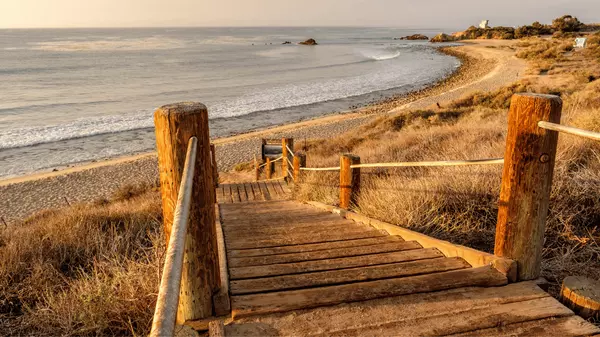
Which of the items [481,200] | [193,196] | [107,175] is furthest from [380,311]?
Answer: [107,175]

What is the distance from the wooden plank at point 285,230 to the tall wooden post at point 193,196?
167 centimetres

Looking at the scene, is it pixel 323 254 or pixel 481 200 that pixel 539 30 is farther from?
pixel 323 254

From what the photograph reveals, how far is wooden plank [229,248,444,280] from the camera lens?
115 inches

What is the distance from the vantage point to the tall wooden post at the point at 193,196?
89.0 inches

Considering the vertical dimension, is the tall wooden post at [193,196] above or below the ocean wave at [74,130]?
above

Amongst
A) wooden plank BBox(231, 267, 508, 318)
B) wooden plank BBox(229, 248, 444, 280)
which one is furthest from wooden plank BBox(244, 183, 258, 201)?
wooden plank BBox(231, 267, 508, 318)

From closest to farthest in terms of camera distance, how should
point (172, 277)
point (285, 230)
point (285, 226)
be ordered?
point (172, 277) < point (285, 230) < point (285, 226)

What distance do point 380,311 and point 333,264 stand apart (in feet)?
2.63

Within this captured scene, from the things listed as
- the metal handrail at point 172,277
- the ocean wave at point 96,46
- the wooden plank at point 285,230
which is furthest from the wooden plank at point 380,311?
the ocean wave at point 96,46

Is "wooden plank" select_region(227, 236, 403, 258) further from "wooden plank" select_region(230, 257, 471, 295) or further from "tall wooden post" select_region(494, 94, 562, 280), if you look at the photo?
"tall wooden post" select_region(494, 94, 562, 280)

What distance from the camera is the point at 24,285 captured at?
14.5ft

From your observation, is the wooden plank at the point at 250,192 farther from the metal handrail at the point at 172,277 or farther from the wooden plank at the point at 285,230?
the metal handrail at the point at 172,277

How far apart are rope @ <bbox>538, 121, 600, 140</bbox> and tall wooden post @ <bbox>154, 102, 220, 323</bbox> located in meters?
2.00

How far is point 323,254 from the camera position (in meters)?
3.35
